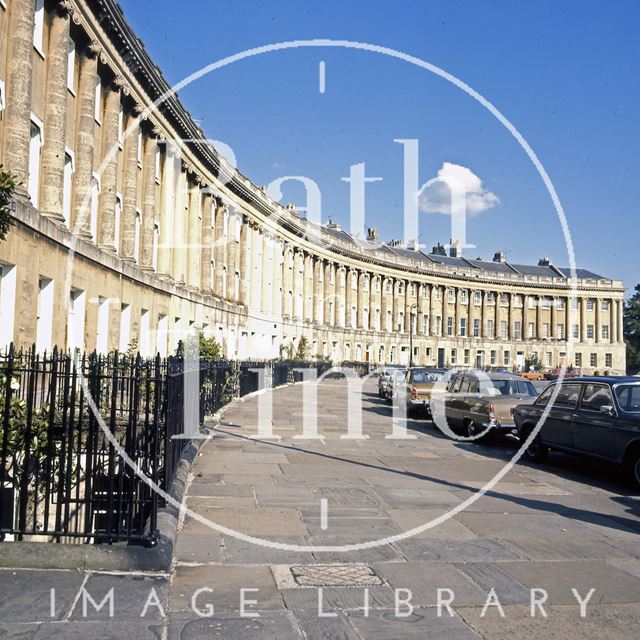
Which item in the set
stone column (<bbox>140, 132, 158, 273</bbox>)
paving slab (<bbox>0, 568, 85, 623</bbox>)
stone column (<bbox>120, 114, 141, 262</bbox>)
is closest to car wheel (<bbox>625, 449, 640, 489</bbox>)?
paving slab (<bbox>0, 568, 85, 623</bbox>)

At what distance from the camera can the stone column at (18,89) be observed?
19.5m

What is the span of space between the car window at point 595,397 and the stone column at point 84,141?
729 inches

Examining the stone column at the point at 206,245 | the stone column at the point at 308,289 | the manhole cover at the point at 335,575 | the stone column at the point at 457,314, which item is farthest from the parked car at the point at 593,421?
the stone column at the point at 457,314

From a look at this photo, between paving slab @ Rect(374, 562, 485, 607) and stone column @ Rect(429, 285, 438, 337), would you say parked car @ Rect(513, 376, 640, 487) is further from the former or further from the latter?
stone column @ Rect(429, 285, 438, 337)

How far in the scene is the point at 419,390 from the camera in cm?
2608

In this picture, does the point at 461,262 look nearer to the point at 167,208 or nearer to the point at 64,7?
the point at 167,208

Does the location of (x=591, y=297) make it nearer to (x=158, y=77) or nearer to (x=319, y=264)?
(x=319, y=264)

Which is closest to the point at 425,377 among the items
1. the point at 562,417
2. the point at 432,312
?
the point at 562,417

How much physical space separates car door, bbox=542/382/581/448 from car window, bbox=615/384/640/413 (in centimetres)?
102

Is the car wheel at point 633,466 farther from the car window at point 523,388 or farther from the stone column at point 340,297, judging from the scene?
the stone column at point 340,297

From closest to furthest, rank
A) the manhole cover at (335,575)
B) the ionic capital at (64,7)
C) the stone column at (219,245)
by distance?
1. the manhole cover at (335,575)
2. the ionic capital at (64,7)
3. the stone column at (219,245)

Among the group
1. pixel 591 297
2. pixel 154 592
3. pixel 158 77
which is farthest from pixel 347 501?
pixel 591 297

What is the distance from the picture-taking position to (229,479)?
11594 mm

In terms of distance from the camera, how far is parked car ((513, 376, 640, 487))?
11969 millimetres
